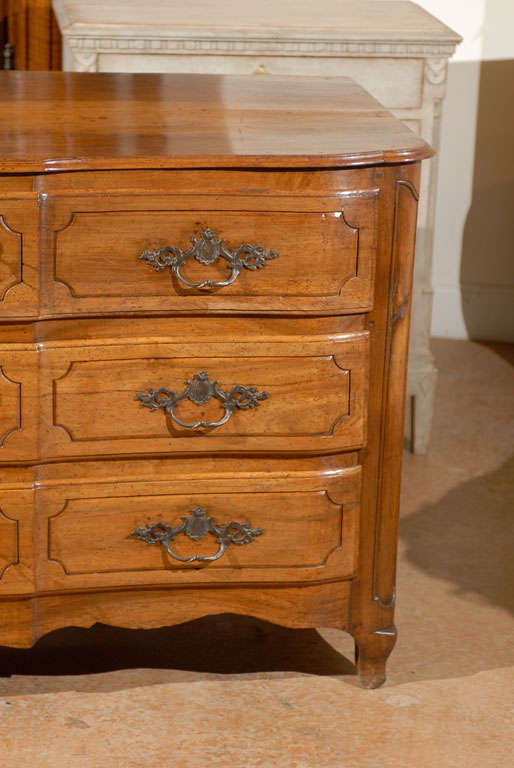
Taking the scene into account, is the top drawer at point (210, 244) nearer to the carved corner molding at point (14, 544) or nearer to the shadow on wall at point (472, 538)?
the carved corner molding at point (14, 544)

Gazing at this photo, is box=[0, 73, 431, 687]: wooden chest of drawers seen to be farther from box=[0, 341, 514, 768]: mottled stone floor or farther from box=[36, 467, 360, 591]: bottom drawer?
box=[0, 341, 514, 768]: mottled stone floor

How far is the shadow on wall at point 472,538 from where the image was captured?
91.4 inches

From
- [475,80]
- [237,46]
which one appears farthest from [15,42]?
[475,80]

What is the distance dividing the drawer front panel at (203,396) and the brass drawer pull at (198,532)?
0.11 meters

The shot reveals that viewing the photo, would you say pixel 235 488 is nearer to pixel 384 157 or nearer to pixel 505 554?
pixel 384 157

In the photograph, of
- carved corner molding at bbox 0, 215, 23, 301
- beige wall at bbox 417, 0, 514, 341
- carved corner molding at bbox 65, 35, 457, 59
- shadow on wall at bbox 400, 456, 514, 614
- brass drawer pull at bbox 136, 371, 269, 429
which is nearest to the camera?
carved corner molding at bbox 0, 215, 23, 301

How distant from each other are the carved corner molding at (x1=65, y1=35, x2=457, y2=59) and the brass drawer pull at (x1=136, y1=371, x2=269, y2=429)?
1.09m

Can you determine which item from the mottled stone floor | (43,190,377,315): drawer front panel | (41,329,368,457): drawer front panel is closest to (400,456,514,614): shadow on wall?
the mottled stone floor

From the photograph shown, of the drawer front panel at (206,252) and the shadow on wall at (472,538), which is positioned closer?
the drawer front panel at (206,252)

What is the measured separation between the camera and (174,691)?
6.35 feet

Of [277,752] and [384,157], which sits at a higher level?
[384,157]

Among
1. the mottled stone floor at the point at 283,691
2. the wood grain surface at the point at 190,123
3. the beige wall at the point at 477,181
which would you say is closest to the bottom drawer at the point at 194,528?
the mottled stone floor at the point at 283,691

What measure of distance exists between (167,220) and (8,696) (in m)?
0.83

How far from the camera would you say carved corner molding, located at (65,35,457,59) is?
252 cm
